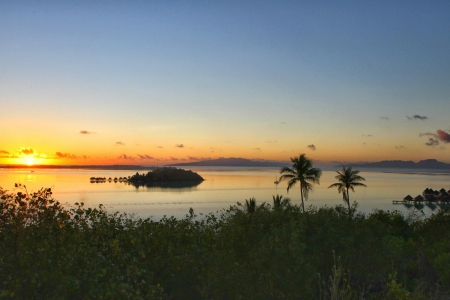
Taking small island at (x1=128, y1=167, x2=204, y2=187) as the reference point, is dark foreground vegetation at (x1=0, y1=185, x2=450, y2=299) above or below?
above

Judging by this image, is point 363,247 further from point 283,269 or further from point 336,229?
point 283,269

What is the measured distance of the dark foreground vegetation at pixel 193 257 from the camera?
5.44 metres

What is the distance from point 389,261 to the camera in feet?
32.6

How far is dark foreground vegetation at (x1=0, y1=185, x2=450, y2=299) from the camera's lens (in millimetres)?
5441

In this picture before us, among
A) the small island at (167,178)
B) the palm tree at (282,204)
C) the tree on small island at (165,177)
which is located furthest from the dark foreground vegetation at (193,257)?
the tree on small island at (165,177)

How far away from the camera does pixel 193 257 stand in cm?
784

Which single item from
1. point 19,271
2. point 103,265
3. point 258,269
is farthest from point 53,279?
point 258,269

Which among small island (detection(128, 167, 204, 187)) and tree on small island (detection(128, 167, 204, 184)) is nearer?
small island (detection(128, 167, 204, 187))

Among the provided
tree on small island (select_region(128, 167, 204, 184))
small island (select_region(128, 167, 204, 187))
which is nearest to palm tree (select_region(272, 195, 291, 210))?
small island (select_region(128, 167, 204, 187))

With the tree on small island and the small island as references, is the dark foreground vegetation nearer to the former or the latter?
the small island

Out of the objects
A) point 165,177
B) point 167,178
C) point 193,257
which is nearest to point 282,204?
point 193,257

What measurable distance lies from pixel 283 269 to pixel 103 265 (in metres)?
3.80

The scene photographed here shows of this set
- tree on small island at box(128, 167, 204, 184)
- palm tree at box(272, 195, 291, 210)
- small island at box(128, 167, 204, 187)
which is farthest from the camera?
tree on small island at box(128, 167, 204, 184)

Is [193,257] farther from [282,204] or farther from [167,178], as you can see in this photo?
[167,178]
